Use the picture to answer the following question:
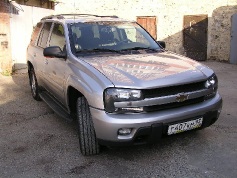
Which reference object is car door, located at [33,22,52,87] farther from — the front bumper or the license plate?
the license plate

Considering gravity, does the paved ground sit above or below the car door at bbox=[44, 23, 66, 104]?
below

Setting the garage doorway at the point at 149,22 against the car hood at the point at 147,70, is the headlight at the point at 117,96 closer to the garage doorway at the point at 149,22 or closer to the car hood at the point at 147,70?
the car hood at the point at 147,70

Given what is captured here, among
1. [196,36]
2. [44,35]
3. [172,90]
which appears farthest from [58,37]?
[196,36]

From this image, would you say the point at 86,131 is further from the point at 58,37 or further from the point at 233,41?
the point at 233,41

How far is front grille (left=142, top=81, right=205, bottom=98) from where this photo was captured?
3117mm

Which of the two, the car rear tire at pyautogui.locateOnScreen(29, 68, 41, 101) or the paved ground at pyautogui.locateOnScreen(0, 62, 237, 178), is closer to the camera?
the paved ground at pyautogui.locateOnScreen(0, 62, 237, 178)

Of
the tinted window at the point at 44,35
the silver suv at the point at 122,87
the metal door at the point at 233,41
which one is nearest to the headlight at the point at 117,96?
the silver suv at the point at 122,87

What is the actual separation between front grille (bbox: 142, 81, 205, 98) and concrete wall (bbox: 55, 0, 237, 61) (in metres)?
10.7

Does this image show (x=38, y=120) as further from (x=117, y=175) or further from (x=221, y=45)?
(x=221, y=45)

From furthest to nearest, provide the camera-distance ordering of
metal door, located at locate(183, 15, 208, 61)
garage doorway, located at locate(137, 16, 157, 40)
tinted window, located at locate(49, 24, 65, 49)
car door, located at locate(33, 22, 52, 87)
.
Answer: garage doorway, located at locate(137, 16, 157, 40), metal door, located at locate(183, 15, 208, 61), car door, located at locate(33, 22, 52, 87), tinted window, located at locate(49, 24, 65, 49)

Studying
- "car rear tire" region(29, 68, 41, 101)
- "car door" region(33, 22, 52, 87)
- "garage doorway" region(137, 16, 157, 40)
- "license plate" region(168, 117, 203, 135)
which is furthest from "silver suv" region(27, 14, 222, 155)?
"garage doorway" region(137, 16, 157, 40)

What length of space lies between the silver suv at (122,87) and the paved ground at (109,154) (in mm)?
324

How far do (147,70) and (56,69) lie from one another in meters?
1.65

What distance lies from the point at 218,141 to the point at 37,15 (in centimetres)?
924
